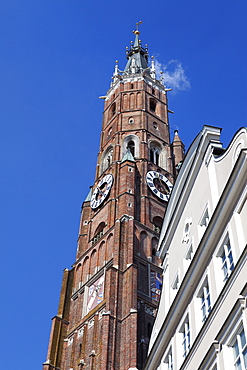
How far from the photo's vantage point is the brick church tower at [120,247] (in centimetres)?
3666

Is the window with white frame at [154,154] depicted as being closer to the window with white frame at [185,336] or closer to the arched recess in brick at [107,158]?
the arched recess in brick at [107,158]

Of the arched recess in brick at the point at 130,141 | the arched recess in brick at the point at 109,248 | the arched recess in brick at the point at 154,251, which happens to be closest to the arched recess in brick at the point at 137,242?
the arched recess in brick at the point at 154,251

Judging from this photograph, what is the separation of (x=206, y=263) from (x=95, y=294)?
26.4 metres

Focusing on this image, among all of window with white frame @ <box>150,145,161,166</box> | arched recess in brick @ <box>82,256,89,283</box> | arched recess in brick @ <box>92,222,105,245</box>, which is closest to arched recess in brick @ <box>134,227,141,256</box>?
arched recess in brick @ <box>92,222,105,245</box>

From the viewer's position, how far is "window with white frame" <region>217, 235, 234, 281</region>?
1431cm

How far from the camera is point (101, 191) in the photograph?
50281 mm

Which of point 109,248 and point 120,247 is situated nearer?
point 120,247

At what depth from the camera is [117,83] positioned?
208ft

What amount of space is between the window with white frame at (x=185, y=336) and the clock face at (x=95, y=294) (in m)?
23.5

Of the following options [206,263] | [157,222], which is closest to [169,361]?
[206,263]

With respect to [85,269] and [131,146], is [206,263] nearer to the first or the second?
[85,269]

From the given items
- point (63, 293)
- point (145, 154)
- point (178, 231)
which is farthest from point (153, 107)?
point (178, 231)

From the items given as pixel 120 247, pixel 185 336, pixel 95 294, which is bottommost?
pixel 185 336

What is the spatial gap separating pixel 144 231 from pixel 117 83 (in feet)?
79.2
